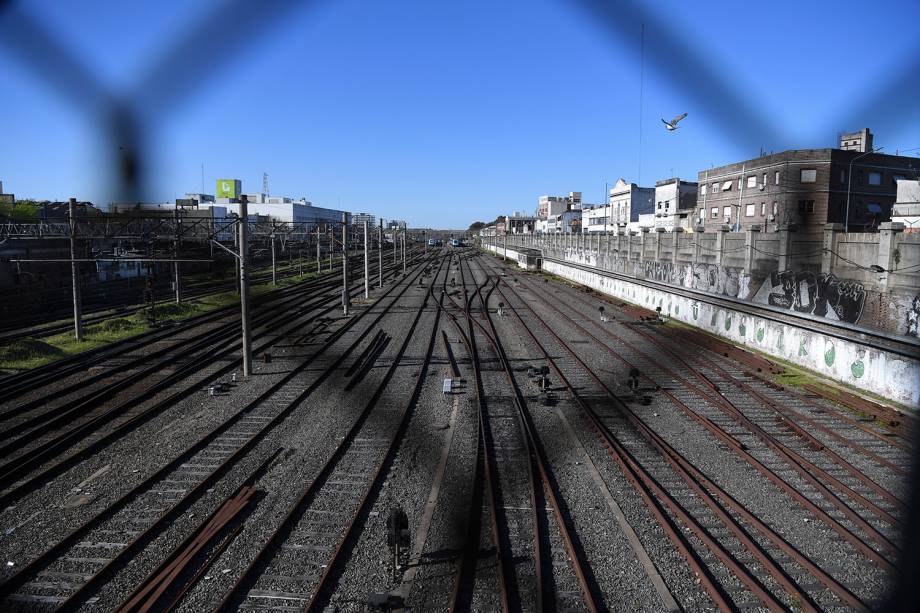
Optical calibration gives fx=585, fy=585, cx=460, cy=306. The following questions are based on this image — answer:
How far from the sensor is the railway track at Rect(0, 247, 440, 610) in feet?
18.3

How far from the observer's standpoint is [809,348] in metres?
14.0

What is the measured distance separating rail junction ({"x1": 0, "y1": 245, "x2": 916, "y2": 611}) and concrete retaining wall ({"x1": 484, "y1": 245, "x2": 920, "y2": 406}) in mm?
670

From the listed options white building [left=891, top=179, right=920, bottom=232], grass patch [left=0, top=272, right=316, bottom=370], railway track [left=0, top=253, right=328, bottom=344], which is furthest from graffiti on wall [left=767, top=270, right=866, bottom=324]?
railway track [left=0, top=253, right=328, bottom=344]

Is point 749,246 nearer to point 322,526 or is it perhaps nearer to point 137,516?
point 322,526

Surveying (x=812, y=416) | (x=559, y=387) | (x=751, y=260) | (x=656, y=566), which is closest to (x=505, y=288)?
(x=751, y=260)

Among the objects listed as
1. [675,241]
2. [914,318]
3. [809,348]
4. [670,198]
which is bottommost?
[809,348]

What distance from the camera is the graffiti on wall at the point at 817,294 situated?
12.3 m

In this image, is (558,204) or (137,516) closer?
(137,516)

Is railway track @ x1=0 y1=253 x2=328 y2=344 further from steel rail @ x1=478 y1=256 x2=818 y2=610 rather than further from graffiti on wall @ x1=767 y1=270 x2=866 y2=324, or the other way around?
graffiti on wall @ x1=767 y1=270 x2=866 y2=324

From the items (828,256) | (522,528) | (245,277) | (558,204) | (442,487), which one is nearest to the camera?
(522,528)

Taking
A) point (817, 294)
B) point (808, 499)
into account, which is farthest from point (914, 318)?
point (808, 499)

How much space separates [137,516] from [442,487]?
3.77m

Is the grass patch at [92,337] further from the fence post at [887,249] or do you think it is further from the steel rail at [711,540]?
the fence post at [887,249]

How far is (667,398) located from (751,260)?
6251 millimetres
